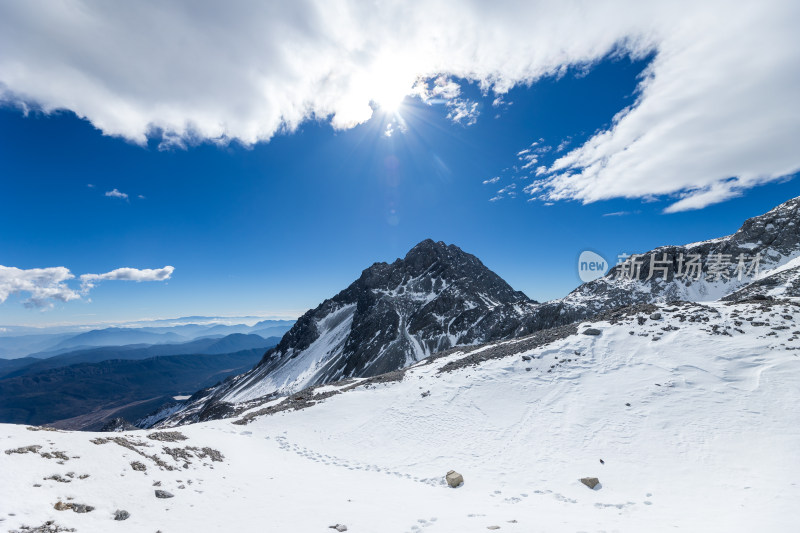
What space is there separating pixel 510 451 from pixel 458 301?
127 meters

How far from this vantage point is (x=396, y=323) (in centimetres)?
14362

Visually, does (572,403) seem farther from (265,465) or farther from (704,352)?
(265,465)

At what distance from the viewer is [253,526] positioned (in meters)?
10.4

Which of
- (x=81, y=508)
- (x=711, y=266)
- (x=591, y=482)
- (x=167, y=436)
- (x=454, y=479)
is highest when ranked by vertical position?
(x=711, y=266)

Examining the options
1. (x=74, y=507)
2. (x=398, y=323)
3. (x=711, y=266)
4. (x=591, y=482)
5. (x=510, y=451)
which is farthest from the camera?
(x=398, y=323)

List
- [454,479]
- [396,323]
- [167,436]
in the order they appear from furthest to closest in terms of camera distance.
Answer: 1. [396,323]
2. [167,436]
3. [454,479]

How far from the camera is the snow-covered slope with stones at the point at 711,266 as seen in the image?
8375 centimetres

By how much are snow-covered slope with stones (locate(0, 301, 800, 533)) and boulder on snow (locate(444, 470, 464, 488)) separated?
0.30m

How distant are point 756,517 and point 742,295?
66126 millimetres

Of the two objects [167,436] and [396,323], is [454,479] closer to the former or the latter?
[167,436]

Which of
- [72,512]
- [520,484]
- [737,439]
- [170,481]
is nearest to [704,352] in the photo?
[737,439]

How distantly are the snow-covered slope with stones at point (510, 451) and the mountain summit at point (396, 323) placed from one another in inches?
3418

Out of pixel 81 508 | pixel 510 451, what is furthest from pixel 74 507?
pixel 510 451

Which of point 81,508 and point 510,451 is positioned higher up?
point 81,508
